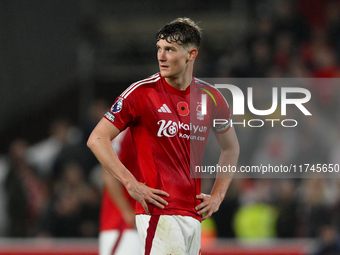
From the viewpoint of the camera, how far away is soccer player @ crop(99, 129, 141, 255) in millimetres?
5855

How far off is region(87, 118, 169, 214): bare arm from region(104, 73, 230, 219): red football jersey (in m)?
0.08

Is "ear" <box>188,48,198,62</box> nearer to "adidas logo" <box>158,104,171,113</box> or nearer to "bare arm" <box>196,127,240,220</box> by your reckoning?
"adidas logo" <box>158,104,171,113</box>

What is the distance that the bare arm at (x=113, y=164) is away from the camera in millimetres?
4441

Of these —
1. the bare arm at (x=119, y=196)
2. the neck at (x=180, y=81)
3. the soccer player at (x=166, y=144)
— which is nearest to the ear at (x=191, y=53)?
the soccer player at (x=166, y=144)

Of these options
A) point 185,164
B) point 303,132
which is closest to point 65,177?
point 303,132

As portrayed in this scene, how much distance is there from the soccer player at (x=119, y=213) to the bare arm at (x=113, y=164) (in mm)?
1291

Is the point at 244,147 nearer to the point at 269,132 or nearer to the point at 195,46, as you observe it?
the point at 269,132

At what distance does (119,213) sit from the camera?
243 inches

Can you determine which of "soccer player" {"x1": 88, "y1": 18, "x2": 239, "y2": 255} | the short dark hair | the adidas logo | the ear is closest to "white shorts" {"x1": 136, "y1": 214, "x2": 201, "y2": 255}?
"soccer player" {"x1": 88, "y1": 18, "x2": 239, "y2": 255}

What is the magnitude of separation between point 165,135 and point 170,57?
563mm

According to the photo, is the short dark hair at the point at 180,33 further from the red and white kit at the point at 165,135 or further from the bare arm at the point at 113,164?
the bare arm at the point at 113,164

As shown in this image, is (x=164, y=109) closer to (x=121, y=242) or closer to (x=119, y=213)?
(x=119, y=213)

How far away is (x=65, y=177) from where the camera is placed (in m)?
11.6

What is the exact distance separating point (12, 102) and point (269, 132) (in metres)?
6.10
